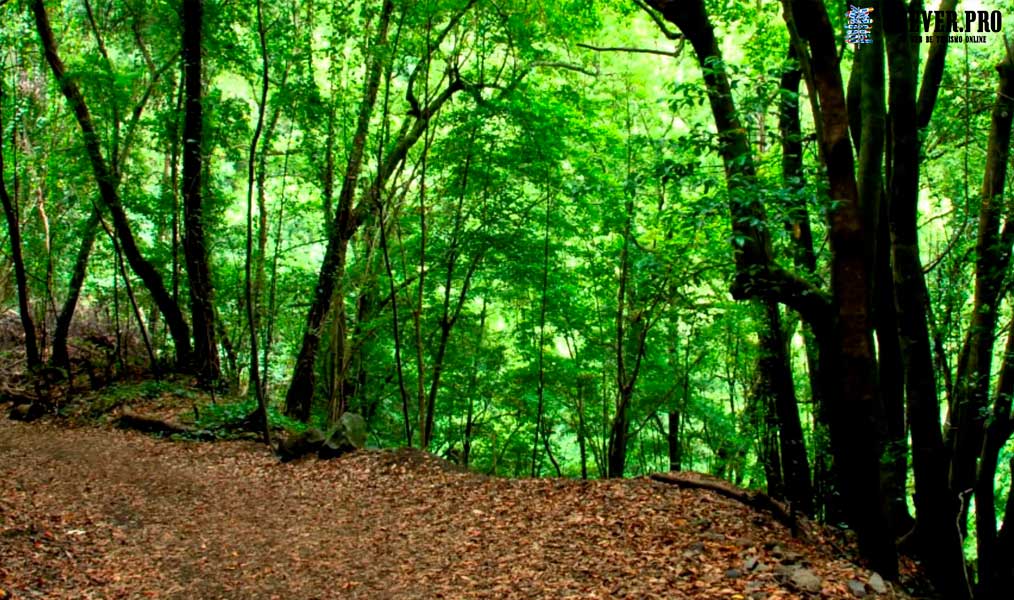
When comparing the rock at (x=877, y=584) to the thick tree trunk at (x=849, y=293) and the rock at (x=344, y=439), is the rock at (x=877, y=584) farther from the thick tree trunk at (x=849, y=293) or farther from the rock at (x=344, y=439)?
the rock at (x=344, y=439)

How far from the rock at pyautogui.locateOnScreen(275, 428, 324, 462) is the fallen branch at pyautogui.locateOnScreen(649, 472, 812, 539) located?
Answer: 4.34 metres

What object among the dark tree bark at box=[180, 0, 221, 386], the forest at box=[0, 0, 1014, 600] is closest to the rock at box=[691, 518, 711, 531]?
the forest at box=[0, 0, 1014, 600]

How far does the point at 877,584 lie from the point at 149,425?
9925 mm

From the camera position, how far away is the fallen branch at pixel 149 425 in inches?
391

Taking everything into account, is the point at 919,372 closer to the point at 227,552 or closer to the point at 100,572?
the point at 227,552

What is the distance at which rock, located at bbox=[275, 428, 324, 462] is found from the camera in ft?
27.4

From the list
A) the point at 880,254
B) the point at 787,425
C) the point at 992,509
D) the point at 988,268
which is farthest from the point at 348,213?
the point at 992,509

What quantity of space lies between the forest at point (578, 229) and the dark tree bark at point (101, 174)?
7 centimetres

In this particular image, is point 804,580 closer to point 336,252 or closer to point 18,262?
point 336,252

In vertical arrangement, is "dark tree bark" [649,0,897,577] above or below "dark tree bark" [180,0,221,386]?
below

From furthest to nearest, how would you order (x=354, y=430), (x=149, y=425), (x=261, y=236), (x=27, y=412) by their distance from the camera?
(x=27, y=412), (x=261, y=236), (x=149, y=425), (x=354, y=430)

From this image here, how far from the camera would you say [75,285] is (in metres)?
12.3

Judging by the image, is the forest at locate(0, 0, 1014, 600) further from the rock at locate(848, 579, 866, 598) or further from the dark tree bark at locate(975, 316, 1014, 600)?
the rock at locate(848, 579, 866, 598)

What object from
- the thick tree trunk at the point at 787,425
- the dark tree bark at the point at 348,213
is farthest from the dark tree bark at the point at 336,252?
the thick tree trunk at the point at 787,425
